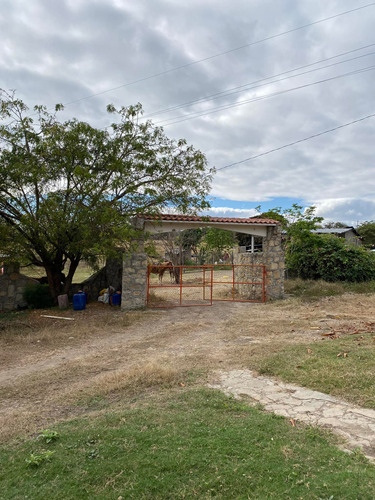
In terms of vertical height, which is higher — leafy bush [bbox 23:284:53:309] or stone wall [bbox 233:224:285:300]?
stone wall [bbox 233:224:285:300]

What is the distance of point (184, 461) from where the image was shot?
276 cm

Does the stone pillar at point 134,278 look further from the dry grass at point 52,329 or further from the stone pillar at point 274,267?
the stone pillar at point 274,267

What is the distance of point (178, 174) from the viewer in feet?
38.3

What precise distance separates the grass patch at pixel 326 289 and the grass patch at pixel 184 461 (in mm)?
10196

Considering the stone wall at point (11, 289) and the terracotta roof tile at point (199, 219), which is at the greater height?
the terracotta roof tile at point (199, 219)

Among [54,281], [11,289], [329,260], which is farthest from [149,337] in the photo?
[329,260]

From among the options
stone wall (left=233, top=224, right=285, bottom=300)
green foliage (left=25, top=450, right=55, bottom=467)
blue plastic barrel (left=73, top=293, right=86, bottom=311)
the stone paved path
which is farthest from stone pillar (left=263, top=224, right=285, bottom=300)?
green foliage (left=25, top=450, right=55, bottom=467)

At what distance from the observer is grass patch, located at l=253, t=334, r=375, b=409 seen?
418 centimetres

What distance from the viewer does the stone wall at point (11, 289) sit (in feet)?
39.8

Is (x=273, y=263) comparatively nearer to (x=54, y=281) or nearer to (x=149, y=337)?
(x=149, y=337)

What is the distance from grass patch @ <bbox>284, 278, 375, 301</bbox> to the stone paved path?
8766mm

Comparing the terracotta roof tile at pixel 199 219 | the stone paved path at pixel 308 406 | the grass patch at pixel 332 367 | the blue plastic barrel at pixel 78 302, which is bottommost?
the stone paved path at pixel 308 406

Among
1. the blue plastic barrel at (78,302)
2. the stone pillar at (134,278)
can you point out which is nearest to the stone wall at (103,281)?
the stone pillar at (134,278)

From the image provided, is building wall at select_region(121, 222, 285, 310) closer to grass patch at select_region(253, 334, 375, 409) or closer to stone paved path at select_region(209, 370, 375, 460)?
grass patch at select_region(253, 334, 375, 409)
